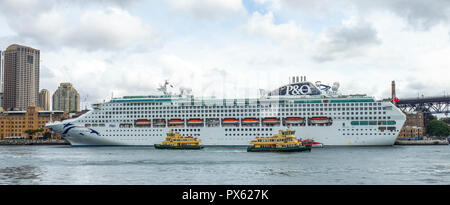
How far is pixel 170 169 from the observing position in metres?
37.2

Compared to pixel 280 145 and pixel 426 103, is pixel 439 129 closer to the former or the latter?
pixel 426 103

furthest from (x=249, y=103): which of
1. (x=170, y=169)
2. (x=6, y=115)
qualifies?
(x=6, y=115)

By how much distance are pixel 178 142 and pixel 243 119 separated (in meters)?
12.3

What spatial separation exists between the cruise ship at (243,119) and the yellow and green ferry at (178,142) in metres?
4.51

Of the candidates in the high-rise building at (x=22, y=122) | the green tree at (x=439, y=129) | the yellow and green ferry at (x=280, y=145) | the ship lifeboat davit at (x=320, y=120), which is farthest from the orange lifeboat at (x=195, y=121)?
the high-rise building at (x=22, y=122)

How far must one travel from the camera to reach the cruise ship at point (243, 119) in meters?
72.0

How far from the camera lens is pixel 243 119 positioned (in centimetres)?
7575

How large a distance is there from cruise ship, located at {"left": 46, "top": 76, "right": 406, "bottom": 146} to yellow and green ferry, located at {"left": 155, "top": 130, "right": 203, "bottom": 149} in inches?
178

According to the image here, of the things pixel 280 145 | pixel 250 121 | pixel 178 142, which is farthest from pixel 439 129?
pixel 178 142

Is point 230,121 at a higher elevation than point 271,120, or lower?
lower

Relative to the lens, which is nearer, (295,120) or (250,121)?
(295,120)
